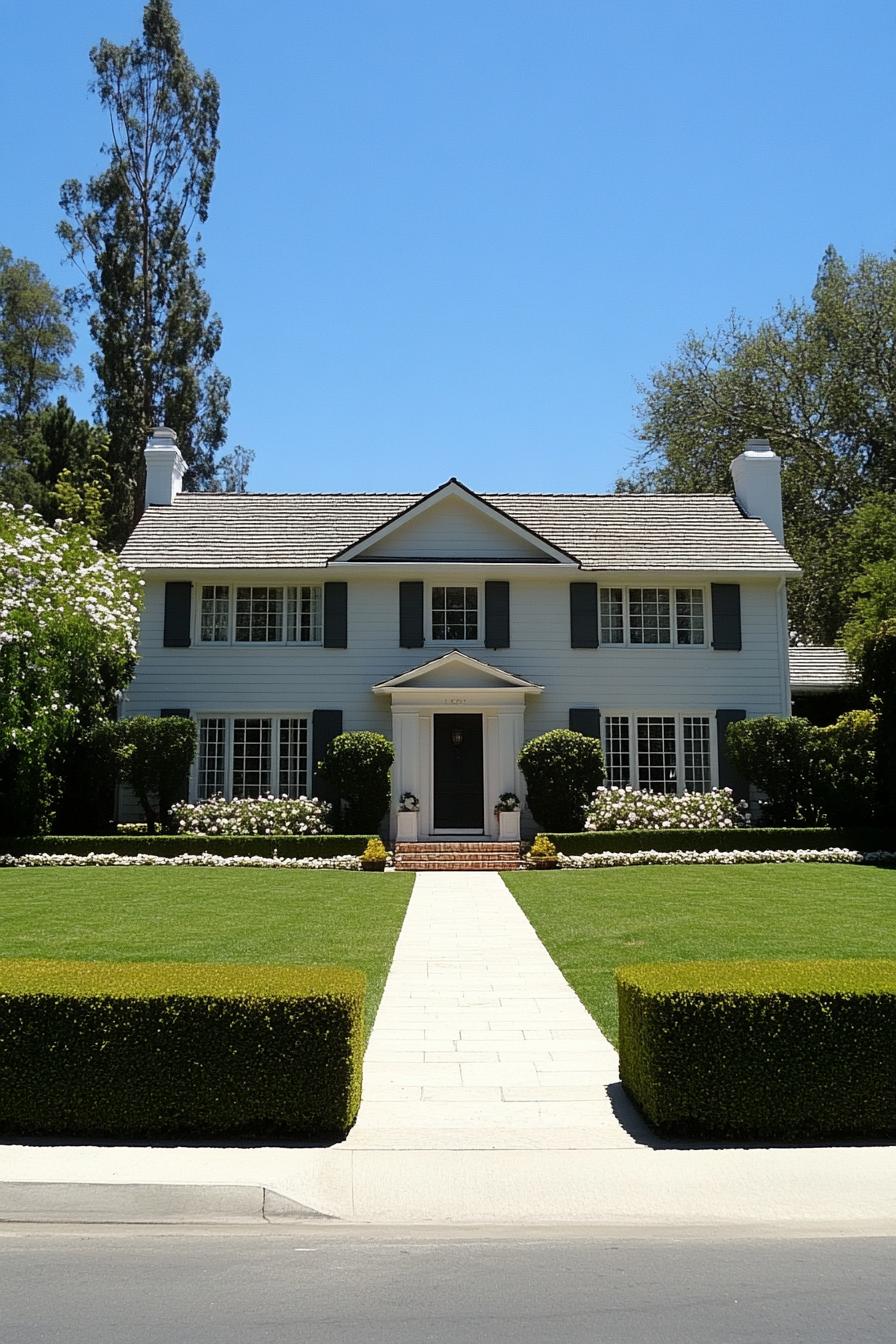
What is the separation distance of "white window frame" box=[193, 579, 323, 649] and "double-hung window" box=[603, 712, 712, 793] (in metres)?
6.38

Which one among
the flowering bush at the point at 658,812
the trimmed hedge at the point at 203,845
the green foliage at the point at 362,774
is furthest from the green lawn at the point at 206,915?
the flowering bush at the point at 658,812

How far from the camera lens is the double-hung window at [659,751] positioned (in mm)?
22922

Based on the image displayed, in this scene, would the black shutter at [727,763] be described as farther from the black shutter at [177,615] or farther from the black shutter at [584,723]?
the black shutter at [177,615]

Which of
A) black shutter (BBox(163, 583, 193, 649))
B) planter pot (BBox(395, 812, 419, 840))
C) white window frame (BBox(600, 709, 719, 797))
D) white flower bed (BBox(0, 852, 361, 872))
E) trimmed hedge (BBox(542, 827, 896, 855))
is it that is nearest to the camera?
white flower bed (BBox(0, 852, 361, 872))

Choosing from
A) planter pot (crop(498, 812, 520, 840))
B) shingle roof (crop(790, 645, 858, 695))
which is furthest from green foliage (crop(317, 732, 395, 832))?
shingle roof (crop(790, 645, 858, 695))

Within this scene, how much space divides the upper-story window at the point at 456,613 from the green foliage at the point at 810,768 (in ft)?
18.9

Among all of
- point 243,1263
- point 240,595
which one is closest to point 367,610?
point 240,595

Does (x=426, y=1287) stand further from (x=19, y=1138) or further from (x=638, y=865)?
(x=638, y=865)

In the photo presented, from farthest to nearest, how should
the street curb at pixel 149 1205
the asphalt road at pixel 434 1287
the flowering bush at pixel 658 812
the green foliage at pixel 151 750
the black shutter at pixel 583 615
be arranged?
the black shutter at pixel 583 615 → the flowering bush at pixel 658 812 → the green foliage at pixel 151 750 → the street curb at pixel 149 1205 → the asphalt road at pixel 434 1287

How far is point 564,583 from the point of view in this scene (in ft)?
76.6

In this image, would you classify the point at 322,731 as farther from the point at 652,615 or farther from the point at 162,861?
the point at 652,615

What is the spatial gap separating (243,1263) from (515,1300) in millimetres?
1199

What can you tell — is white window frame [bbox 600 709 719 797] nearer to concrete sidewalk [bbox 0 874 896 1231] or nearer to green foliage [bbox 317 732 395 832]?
green foliage [bbox 317 732 395 832]

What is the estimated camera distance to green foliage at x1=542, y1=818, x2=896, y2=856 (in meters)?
19.5
